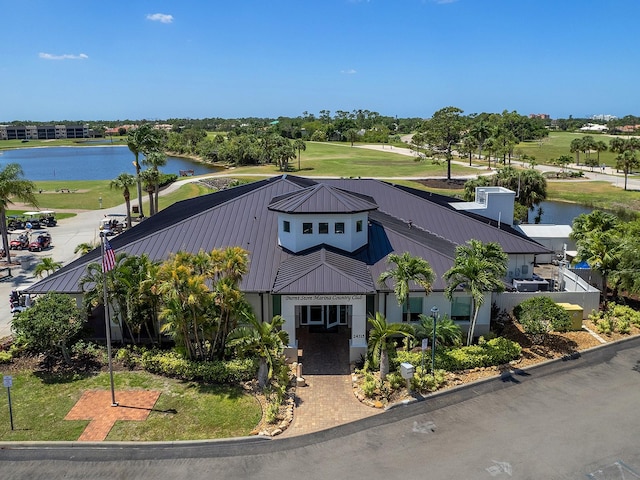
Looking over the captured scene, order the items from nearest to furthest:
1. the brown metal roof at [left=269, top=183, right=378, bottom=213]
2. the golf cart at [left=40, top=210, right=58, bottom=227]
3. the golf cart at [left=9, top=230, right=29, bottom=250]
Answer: the brown metal roof at [left=269, top=183, right=378, bottom=213] < the golf cart at [left=9, top=230, right=29, bottom=250] < the golf cart at [left=40, top=210, right=58, bottom=227]

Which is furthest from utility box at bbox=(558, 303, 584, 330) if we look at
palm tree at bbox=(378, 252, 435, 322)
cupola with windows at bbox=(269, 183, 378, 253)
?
cupola with windows at bbox=(269, 183, 378, 253)

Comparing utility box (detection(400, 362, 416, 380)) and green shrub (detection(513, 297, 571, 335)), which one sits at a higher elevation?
green shrub (detection(513, 297, 571, 335))

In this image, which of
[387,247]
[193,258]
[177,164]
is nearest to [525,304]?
[387,247]

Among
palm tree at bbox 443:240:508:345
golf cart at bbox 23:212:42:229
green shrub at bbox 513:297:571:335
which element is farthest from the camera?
golf cart at bbox 23:212:42:229

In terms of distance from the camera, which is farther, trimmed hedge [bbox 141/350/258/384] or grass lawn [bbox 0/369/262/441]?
trimmed hedge [bbox 141/350/258/384]

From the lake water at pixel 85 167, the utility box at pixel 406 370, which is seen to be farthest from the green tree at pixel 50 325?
the lake water at pixel 85 167

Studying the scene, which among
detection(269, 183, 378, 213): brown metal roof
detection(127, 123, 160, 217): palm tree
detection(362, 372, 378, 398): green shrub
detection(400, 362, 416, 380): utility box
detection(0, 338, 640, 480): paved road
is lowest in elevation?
detection(0, 338, 640, 480): paved road

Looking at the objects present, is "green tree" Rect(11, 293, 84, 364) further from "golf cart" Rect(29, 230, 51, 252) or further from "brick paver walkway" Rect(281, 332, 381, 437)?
"golf cart" Rect(29, 230, 51, 252)
